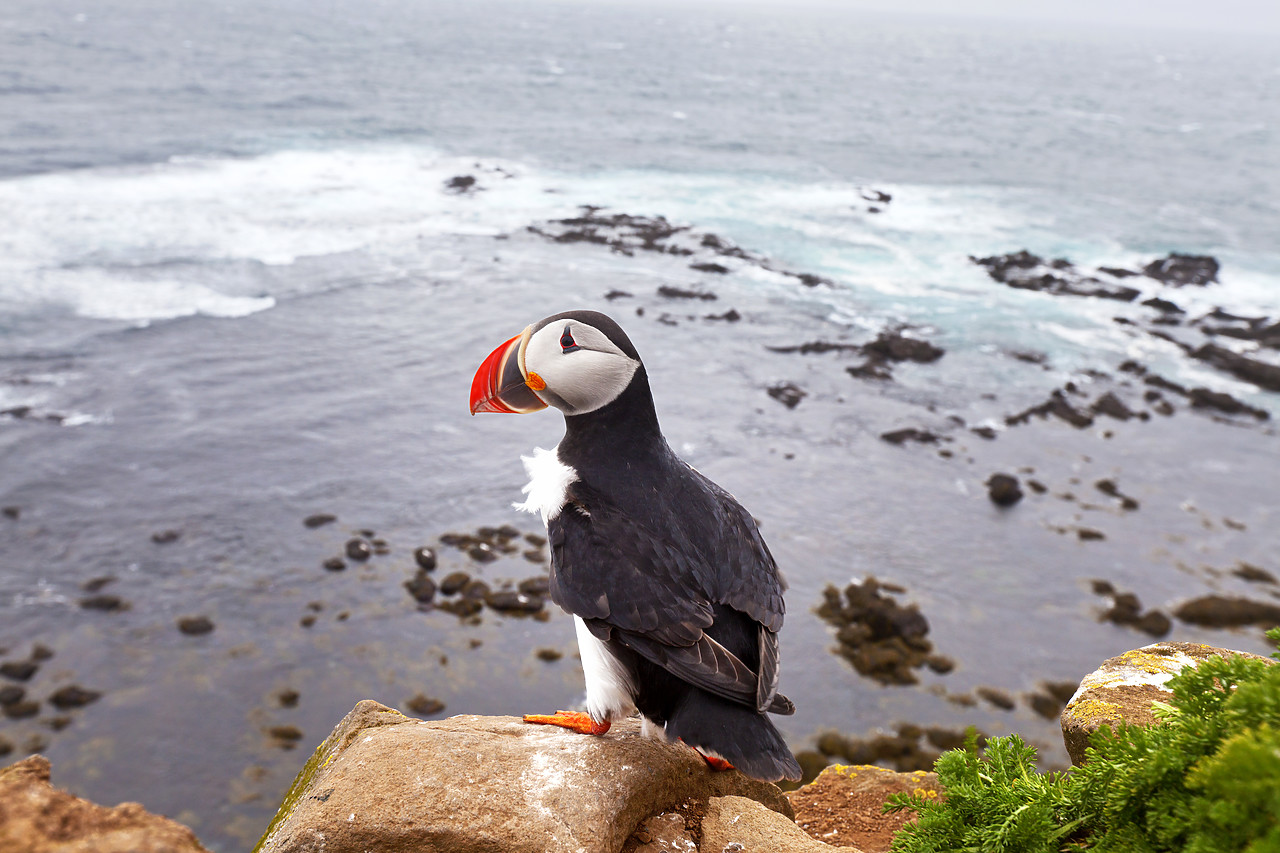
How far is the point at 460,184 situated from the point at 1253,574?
33586 millimetres

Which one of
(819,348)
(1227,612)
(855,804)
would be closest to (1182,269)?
(819,348)

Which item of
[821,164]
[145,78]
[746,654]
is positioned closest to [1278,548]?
[746,654]

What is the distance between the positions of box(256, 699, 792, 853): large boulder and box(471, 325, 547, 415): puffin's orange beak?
168 centimetres

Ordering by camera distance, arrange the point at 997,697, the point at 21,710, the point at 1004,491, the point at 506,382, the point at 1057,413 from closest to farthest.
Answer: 1. the point at 506,382
2. the point at 21,710
3. the point at 997,697
4. the point at 1004,491
5. the point at 1057,413

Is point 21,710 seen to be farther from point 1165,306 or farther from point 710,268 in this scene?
point 1165,306

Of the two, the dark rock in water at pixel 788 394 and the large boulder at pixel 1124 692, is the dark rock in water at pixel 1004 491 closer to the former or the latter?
the dark rock in water at pixel 788 394

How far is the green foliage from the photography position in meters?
1.93

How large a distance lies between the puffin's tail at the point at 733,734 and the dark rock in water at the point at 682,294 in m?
24.2

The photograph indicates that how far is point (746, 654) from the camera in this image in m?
4.13

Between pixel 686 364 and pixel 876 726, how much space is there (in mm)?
12655

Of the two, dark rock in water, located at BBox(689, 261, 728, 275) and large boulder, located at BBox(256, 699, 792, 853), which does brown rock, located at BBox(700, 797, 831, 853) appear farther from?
dark rock in water, located at BBox(689, 261, 728, 275)

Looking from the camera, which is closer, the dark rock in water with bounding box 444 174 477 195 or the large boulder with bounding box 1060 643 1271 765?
the large boulder with bounding box 1060 643 1271 765

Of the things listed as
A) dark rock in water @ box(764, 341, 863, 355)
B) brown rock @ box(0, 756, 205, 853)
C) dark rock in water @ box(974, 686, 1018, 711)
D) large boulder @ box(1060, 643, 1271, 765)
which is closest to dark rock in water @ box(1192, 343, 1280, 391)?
dark rock in water @ box(764, 341, 863, 355)

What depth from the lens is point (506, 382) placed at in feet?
14.4
